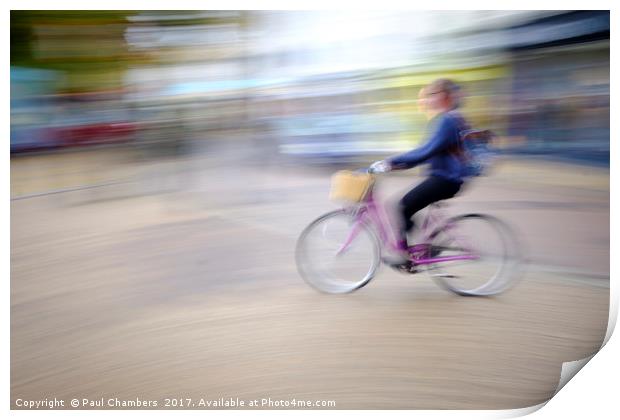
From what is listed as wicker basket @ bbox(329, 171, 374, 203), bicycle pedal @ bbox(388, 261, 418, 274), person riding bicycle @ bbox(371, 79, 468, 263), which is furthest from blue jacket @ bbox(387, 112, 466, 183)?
bicycle pedal @ bbox(388, 261, 418, 274)

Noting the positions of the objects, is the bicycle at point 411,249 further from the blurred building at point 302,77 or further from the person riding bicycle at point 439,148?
the blurred building at point 302,77

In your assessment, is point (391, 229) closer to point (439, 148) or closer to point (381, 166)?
point (381, 166)

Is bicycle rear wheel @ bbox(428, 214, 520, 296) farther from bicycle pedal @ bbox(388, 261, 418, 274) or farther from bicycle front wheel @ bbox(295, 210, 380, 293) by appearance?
bicycle front wheel @ bbox(295, 210, 380, 293)

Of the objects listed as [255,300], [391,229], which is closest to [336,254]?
[391,229]

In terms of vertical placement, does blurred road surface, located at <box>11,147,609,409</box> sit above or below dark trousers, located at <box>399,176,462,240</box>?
below

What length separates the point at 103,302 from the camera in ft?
9.33

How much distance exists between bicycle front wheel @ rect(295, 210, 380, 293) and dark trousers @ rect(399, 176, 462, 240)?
0.22 meters

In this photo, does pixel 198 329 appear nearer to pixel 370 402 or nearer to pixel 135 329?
pixel 135 329

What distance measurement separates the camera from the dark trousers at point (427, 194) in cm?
283

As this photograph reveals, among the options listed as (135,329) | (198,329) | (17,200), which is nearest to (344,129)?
(198,329)

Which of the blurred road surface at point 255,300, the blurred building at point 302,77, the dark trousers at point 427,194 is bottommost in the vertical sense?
the blurred road surface at point 255,300

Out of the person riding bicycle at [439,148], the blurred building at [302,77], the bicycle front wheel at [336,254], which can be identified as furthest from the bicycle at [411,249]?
the blurred building at [302,77]

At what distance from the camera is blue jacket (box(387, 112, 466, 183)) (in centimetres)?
279

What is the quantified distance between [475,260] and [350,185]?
699 mm
